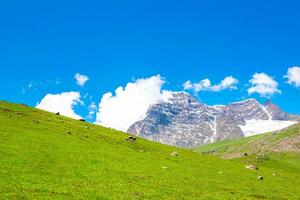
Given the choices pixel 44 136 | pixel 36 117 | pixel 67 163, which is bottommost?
pixel 67 163

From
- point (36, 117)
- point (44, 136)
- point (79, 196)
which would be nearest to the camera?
point (79, 196)

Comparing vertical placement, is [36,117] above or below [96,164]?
above

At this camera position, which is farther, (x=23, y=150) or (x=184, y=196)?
(x=23, y=150)

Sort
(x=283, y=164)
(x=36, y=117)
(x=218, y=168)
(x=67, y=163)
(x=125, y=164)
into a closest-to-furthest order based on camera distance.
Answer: (x=67, y=163) → (x=125, y=164) → (x=218, y=168) → (x=36, y=117) → (x=283, y=164)

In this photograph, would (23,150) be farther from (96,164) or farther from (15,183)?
(15,183)

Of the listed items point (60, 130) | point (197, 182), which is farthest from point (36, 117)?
point (197, 182)

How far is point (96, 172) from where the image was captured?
177ft

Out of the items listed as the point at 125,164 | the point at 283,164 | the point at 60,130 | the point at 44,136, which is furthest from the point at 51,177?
the point at 283,164

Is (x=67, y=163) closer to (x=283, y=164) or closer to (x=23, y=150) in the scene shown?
(x=23, y=150)

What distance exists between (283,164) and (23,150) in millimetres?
112016

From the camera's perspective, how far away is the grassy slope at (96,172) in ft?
143

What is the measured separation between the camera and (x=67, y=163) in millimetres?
56344

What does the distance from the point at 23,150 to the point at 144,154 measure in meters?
23.4

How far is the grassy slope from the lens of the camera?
43719 millimetres
